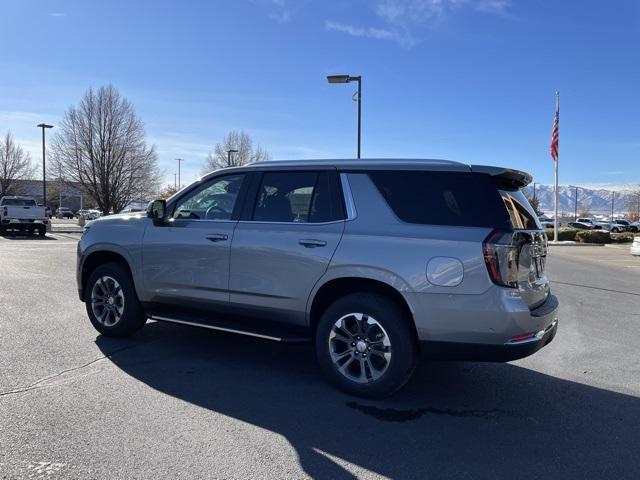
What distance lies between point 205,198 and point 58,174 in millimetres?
35555

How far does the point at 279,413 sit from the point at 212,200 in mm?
2267

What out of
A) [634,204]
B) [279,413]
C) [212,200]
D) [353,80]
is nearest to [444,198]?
[279,413]

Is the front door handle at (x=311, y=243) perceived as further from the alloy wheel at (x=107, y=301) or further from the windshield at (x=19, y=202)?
the windshield at (x=19, y=202)

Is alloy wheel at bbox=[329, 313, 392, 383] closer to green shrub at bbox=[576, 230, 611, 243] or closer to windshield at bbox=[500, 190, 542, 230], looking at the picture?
windshield at bbox=[500, 190, 542, 230]

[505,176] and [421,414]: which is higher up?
[505,176]

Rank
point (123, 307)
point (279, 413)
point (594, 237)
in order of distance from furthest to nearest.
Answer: point (594, 237)
point (123, 307)
point (279, 413)

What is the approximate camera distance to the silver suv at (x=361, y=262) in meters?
3.77

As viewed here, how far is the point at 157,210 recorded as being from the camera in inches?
209

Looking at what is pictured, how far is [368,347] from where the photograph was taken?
4145 mm

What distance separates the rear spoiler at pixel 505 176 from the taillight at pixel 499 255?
1.59 feet

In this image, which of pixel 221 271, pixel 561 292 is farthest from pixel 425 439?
pixel 561 292

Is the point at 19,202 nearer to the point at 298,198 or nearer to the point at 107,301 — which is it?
the point at 107,301

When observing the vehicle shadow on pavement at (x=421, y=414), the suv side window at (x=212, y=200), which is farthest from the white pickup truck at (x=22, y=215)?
the suv side window at (x=212, y=200)

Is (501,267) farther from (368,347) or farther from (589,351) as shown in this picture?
(589,351)
